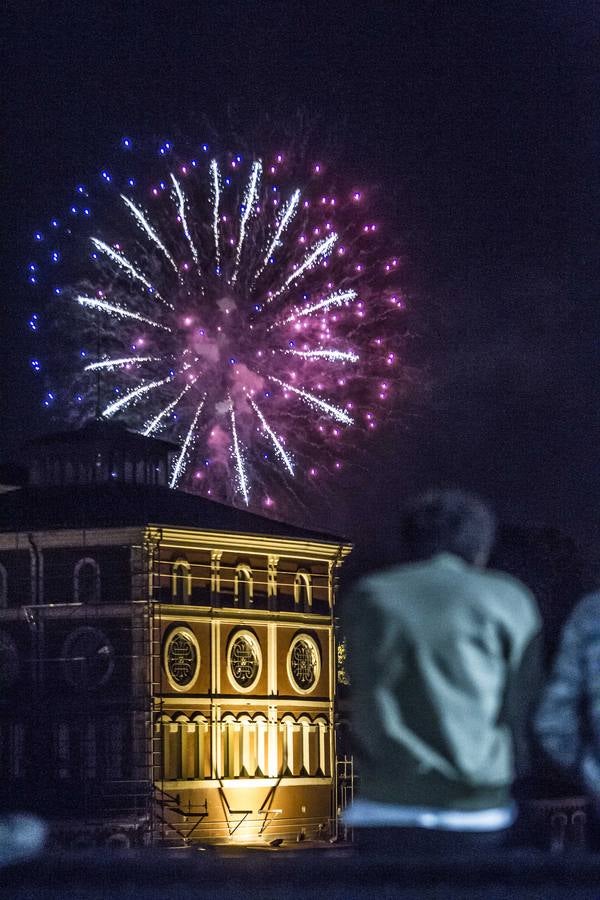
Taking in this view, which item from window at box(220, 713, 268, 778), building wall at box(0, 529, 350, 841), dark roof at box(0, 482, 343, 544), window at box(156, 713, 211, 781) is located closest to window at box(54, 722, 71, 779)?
building wall at box(0, 529, 350, 841)

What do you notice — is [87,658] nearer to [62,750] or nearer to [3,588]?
[62,750]

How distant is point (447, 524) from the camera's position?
718 cm

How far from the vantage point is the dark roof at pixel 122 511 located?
7106cm

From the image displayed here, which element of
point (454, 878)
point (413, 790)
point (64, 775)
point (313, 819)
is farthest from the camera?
point (313, 819)

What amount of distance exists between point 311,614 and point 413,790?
227 feet

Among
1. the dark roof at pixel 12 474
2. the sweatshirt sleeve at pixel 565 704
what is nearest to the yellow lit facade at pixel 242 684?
the dark roof at pixel 12 474

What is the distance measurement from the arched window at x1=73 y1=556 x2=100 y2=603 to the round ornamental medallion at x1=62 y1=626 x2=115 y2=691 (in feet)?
3.56

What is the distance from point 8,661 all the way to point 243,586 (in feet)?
30.5

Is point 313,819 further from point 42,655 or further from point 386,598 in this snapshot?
point 386,598

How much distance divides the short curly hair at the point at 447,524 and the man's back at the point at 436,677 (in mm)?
124

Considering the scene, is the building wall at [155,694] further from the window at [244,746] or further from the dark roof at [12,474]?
the dark roof at [12,474]

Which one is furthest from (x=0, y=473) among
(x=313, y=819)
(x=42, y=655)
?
(x=313, y=819)

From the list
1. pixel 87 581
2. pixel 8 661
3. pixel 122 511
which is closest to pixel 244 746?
pixel 87 581

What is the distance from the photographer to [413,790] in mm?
6988
